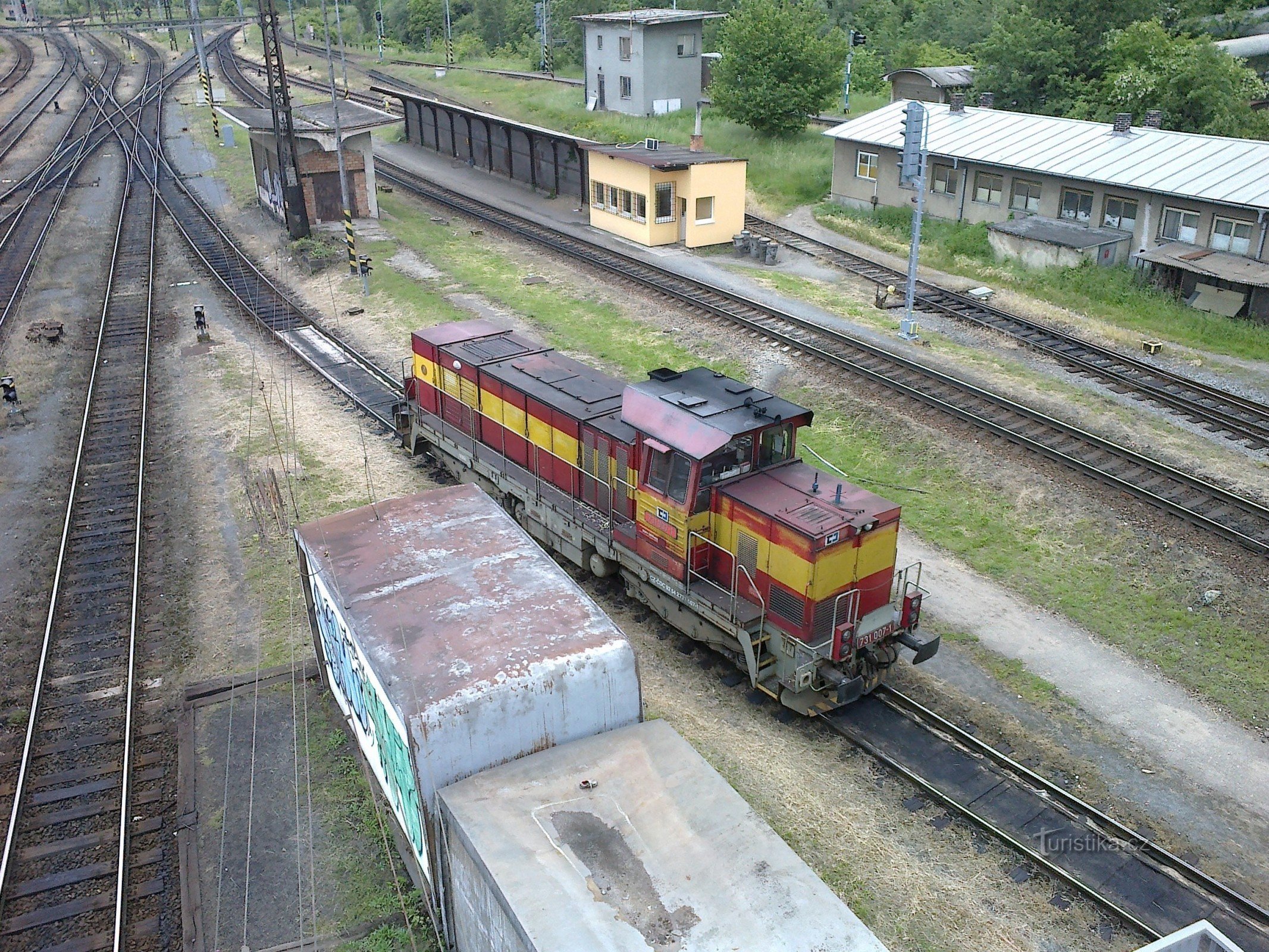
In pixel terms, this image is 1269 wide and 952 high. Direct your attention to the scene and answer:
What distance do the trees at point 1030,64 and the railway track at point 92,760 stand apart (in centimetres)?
3865

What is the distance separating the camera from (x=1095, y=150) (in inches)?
1234

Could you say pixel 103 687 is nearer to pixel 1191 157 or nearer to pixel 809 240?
pixel 809 240

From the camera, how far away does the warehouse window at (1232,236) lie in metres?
26.8

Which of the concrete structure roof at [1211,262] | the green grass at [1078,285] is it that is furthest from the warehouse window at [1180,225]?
the green grass at [1078,285]

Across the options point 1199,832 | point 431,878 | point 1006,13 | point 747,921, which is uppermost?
point 1006,13

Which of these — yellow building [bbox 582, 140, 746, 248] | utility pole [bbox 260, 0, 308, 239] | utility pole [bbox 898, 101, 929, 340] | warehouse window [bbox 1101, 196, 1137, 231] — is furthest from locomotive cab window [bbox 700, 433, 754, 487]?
utility pole [bbox 260, 0, 308, 239]

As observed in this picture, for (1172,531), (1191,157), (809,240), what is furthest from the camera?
(809,240)

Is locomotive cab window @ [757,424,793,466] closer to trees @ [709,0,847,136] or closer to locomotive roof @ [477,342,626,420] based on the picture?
locomotive roof @ [477,342,626,420]

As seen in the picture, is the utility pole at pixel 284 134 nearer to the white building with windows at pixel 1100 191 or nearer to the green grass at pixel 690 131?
the green grass at pixel 690 131

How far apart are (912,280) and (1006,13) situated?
Answer: 29.7m

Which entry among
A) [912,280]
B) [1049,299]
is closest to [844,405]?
[912,280]

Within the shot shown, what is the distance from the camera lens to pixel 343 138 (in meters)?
35.8

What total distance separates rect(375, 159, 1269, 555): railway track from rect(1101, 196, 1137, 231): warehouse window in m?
11.0

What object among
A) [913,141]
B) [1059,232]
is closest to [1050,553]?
[913,141]
